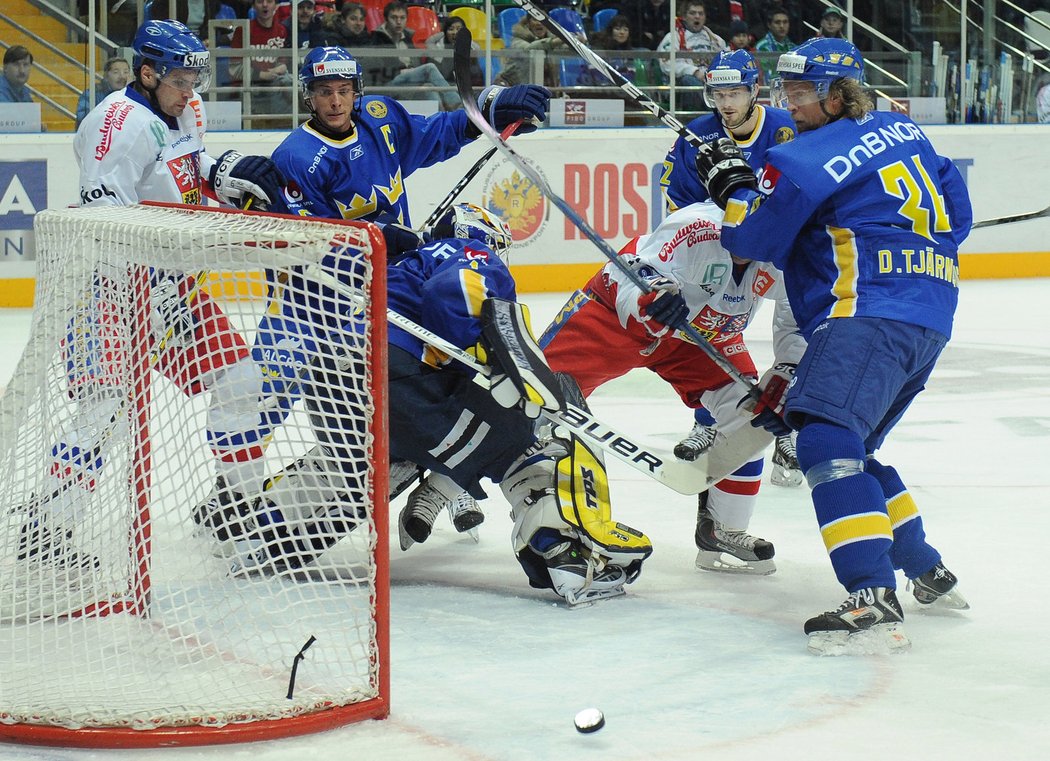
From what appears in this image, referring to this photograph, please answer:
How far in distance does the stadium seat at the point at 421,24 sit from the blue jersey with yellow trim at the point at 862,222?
5793mm

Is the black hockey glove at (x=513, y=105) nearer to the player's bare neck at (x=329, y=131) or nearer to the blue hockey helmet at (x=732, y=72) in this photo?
the player's bare neck at (x=329, y=131)

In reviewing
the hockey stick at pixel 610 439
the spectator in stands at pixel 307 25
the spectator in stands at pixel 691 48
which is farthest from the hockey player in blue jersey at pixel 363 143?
the spectator in stands at pixel 691 48

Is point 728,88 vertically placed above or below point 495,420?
above

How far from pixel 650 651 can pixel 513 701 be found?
0.39 metres

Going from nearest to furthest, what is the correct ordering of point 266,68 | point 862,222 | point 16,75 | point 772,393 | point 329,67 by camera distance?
point 862,222, point 772,393, point 329,67, point 16,75, point 266,68

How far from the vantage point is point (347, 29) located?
827 cm

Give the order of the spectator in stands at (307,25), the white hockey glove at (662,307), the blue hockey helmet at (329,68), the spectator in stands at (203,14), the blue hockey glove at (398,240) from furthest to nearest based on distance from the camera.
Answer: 1. the spectator in stands at (307,25)
2. the spectator in stands at (203,14)
3. the blue hockey helmet at (329,68)
4. the blue hockey glove at (398,240)
5. the white hockey glove at (662,307)

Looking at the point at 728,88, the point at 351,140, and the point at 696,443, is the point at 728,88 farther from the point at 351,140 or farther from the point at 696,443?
the point at 351,140

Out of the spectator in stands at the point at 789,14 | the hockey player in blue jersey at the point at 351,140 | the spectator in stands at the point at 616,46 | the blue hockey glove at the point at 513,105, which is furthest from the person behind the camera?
the spectator in stands at the point at 789,14

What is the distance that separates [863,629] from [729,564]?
687 millimetres

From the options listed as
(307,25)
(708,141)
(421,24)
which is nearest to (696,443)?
(708,141)

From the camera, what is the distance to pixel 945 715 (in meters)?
2.40

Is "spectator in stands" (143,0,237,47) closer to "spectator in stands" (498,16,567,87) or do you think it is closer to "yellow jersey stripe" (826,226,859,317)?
"spectator in stands" (498,16,567,87)

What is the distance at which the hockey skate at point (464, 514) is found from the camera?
361 cm
